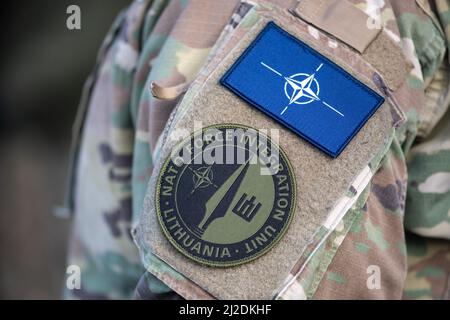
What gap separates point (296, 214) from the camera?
27.8 inches

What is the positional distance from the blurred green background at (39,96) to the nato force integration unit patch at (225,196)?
5.05 ft

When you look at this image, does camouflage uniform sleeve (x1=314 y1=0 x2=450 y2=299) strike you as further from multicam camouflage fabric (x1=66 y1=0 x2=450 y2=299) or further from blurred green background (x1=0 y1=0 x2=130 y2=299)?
blurred green background (x1=0 y1=0 x2=130 y2=299)

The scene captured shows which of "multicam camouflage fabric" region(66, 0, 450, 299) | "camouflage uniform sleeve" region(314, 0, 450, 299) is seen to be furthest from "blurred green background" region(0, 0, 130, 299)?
"camouflage uniform sleeve" region(314, 0, 450, 299)

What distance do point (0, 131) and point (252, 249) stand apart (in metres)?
1.73

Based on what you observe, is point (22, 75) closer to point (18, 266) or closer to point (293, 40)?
point (18, 266)

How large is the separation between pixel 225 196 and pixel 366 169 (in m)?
0.15

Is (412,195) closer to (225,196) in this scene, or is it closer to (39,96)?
(225,196)

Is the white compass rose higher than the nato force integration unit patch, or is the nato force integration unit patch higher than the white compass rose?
the white compass rose

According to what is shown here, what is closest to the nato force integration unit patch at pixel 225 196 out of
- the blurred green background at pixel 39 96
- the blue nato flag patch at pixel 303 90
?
the blue nato flag patch at pixel 303 90

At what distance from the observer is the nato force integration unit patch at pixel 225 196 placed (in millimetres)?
703

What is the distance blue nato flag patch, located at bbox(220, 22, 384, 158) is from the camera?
72 cm

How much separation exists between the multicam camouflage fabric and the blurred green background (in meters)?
1.25
